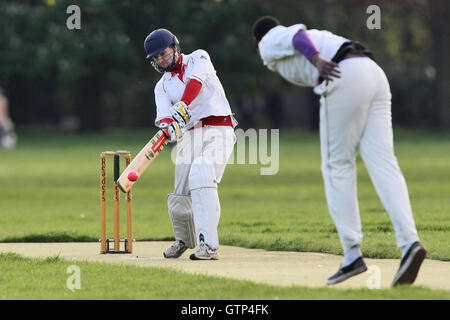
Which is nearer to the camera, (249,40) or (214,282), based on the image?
(214,282)

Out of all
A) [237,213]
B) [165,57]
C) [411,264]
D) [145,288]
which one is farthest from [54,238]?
[411,264]

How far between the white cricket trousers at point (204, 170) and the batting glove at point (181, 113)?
1.36ft

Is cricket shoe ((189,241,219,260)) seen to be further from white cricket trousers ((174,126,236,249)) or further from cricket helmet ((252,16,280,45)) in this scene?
cricket helmet ((252,16,280,45))

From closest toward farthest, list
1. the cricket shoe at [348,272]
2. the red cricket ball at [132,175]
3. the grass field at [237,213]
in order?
the cricket shoe at [348,272] < the grass field at [237,213] < the red cricket ball at [132,175]

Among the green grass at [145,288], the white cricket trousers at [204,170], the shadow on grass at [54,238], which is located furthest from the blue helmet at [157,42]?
the shadow on grass at [54,238]

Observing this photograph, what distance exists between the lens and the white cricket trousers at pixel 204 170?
850 cm

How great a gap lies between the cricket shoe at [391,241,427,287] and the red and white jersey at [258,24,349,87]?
1324 mm

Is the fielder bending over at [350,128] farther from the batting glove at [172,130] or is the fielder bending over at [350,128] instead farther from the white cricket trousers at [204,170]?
the white cricket trousers at [204,170]

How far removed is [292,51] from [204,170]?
2029mm

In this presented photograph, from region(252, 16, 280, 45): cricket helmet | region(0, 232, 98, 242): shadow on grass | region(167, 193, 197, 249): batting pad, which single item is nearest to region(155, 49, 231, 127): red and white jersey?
region(167, 193, 197, 249): batting pad

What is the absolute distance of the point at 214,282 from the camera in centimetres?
706
